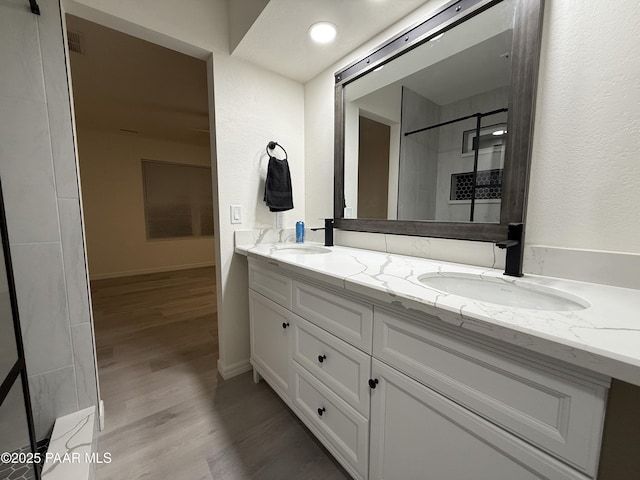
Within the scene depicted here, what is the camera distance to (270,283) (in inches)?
54.4

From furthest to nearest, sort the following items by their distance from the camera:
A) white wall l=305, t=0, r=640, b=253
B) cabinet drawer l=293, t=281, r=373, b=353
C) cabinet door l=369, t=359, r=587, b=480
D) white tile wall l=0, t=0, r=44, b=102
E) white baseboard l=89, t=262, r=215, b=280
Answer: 1. white baseboard l=89, t=262, r=215, b=280
2. white tile wall l=0, t=0, r=44, b=102
3. cabinet drawer l=293, t=281, r=373, b=353
4. white wall l=305, t=0, r=640, b=253
5. cabinet door l=369, t=359, r=587, b=480

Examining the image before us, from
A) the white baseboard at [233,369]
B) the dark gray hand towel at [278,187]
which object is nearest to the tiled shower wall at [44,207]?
the white baseboard at [233,369]

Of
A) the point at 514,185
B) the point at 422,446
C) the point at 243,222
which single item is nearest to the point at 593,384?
the point at 422,446

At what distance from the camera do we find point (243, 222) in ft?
5.63

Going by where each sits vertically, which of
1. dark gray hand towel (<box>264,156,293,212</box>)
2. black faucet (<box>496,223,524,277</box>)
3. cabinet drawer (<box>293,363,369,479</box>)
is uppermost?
dark gray hand towel (<box>264,156,293,212</box>)

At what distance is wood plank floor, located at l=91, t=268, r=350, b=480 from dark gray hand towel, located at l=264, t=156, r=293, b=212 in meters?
1.18

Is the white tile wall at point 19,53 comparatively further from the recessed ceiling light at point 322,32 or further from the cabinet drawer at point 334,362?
the cabinet drawer at point 334,362

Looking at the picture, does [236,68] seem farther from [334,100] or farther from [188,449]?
[188,449]

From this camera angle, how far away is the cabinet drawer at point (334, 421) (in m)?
0.92

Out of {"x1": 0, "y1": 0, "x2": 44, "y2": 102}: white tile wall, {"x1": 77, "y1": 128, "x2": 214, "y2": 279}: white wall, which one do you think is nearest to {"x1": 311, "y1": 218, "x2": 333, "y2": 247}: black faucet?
{"x1": 0, "y1": 0, "x2": 44, "y2": 102}: white tile wall

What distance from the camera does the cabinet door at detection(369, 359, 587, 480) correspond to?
21.6 inches

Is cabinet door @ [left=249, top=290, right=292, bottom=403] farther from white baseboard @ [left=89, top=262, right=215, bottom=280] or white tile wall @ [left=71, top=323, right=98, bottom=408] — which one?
white baseboard @ [left=89, top=262, right=215, bottom=280]

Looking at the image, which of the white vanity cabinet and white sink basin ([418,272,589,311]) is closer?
the white vanity cabinet

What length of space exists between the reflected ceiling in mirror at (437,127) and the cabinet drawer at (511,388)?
2.03ft
